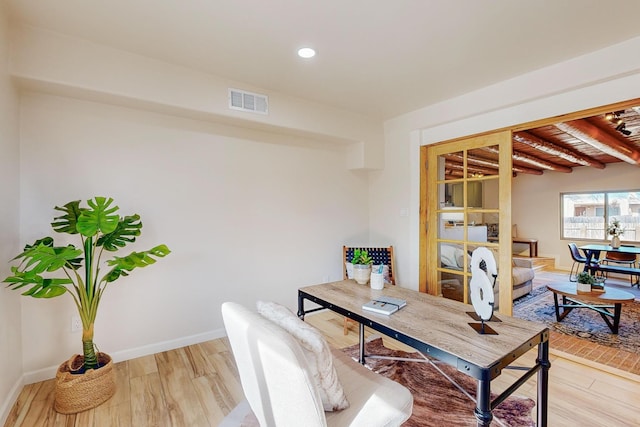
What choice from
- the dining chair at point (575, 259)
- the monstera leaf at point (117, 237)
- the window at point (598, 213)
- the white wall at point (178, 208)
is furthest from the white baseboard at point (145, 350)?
the window at point (598, 213)

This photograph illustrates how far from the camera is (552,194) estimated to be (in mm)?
7488

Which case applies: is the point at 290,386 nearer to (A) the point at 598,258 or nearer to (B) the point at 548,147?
(B) the point at 548,147

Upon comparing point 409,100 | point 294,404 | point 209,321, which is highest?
point 409,100

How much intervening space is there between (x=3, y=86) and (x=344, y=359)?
2688mm

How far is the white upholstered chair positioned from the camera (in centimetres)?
104

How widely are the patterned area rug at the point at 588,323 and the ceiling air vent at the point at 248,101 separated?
4.01 meters

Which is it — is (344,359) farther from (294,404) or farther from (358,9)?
(358,9)

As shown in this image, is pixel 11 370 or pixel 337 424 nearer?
pixel 337 424

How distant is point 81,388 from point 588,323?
4.99m

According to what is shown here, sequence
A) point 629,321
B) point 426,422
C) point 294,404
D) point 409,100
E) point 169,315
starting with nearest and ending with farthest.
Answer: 1. point 294,404
2. point 426,422
3. point 169,315
4. point 409,100
5. point 629,321

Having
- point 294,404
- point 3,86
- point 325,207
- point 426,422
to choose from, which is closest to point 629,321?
point 426,422

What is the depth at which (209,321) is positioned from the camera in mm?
3045

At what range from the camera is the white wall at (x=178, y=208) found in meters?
2.33

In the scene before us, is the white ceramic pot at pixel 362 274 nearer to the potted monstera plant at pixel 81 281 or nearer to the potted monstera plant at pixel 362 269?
the potted monstera plant at pixel 362 269
